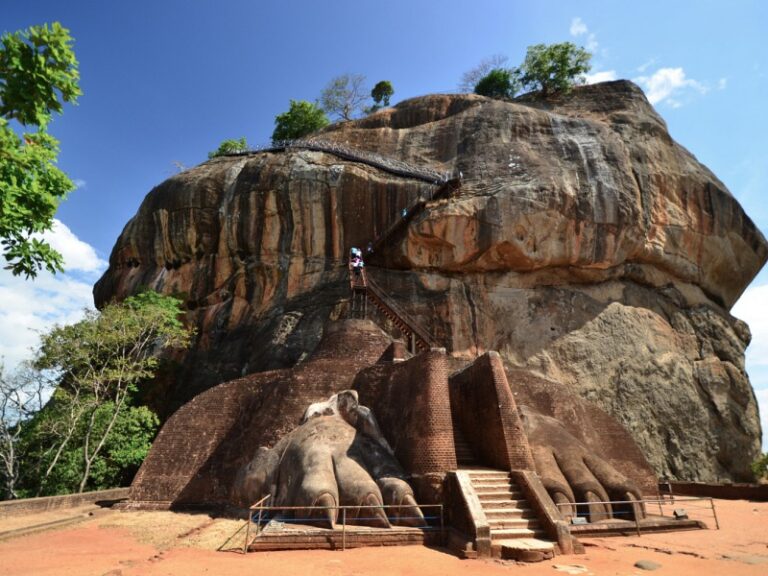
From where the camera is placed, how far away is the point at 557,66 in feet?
107

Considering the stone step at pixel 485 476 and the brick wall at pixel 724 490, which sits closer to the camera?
the stone step at pixel 485 476

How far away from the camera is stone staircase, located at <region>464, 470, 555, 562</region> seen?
674cm

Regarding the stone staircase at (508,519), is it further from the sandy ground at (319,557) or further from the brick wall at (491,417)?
the brick wall at (491,417)

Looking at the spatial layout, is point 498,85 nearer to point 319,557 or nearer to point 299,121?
point 299,121

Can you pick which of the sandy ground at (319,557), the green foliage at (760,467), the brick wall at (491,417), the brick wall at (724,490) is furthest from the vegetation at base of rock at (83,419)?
the green foliage at (760,467)

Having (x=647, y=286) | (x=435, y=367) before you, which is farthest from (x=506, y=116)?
(x=435, y=367)

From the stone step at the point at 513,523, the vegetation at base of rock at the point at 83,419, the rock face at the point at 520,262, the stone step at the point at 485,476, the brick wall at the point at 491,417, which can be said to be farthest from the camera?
the rock face at the point at 520,262

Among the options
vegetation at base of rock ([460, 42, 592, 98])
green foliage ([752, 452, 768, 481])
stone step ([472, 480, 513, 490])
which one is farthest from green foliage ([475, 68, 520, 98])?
stone step ([472, 480, 513, 490])

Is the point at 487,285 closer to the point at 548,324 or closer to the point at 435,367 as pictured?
the point at 548,324

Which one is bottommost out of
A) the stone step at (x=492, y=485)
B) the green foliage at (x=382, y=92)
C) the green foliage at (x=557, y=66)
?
the stone step at (x=492, y=485)

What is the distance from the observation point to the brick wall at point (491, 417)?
9055 mm

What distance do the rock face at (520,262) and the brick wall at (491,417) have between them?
11.4 meters

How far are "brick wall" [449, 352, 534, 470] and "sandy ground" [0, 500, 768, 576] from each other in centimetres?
178

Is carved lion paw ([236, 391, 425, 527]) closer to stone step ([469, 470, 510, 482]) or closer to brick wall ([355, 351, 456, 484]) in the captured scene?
brick wall ([355, 351, 456, 484])
